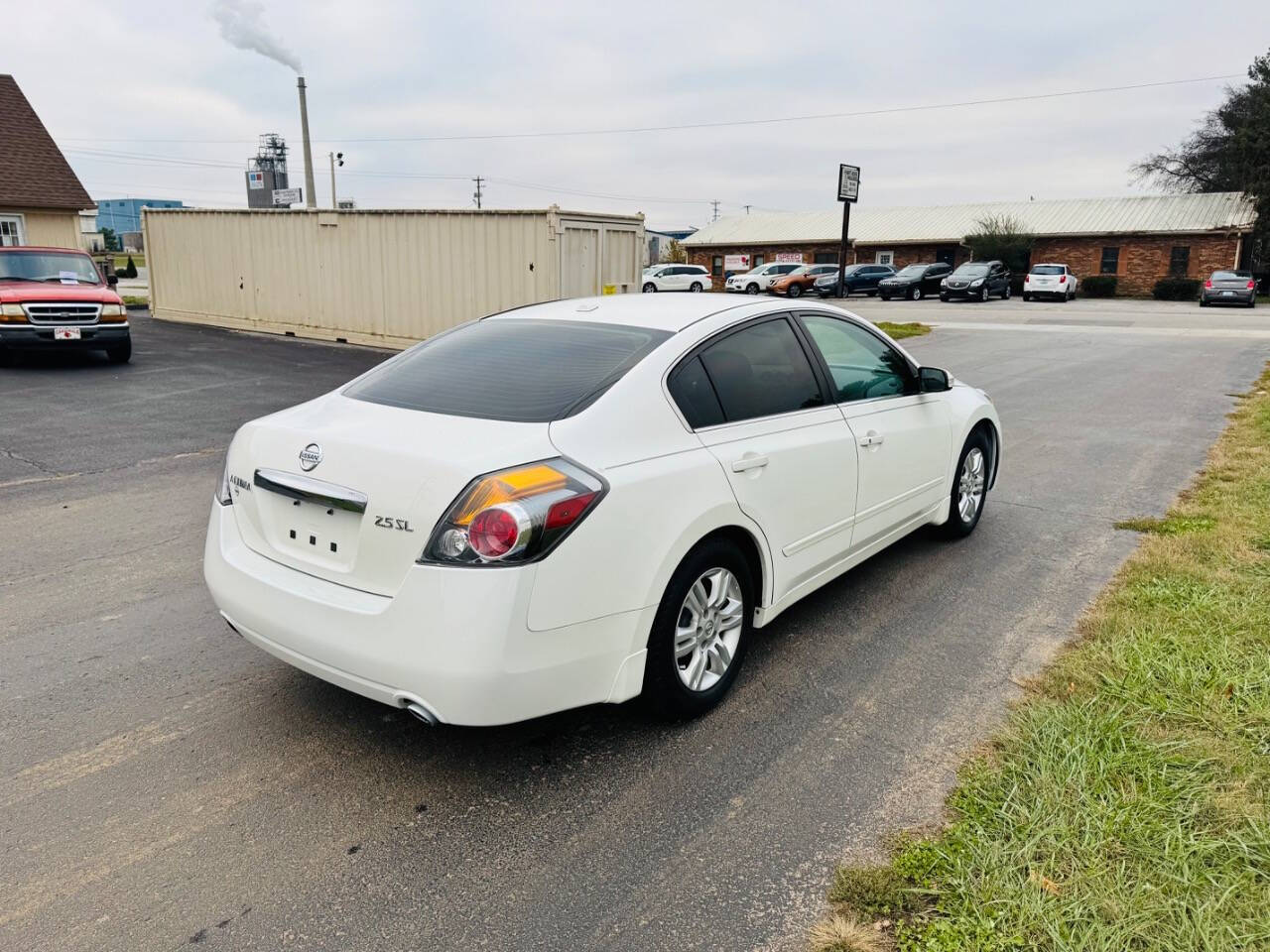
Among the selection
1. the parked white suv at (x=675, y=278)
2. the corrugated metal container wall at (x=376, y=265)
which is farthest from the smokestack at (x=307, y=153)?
the parked white suv at (x=675, y=278)

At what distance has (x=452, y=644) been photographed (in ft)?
8.77

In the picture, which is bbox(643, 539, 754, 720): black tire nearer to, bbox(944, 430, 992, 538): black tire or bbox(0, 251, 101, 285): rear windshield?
bbox(944, 430, 992, 538): black tire

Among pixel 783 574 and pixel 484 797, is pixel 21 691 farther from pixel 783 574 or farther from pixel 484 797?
pixel 783 574

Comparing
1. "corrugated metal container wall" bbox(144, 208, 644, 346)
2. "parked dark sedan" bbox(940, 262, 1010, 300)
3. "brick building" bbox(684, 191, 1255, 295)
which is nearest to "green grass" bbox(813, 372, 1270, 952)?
"corrugated metal container wall" bbox(144, 208, 644, 346)

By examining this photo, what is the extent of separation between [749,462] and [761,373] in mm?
542

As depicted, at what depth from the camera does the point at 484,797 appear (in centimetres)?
298

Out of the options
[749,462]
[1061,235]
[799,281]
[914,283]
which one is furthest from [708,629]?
[1061,235]

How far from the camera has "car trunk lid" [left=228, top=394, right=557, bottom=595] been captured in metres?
2.79

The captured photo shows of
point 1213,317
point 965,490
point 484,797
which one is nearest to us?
point 484,797

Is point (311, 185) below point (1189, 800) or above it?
above

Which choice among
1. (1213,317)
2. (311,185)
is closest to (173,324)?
(311,185)

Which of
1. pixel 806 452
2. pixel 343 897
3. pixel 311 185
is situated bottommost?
pixel 343 897

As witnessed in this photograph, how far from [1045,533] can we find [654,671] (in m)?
3.66

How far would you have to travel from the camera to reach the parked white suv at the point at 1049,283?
1427 inches
